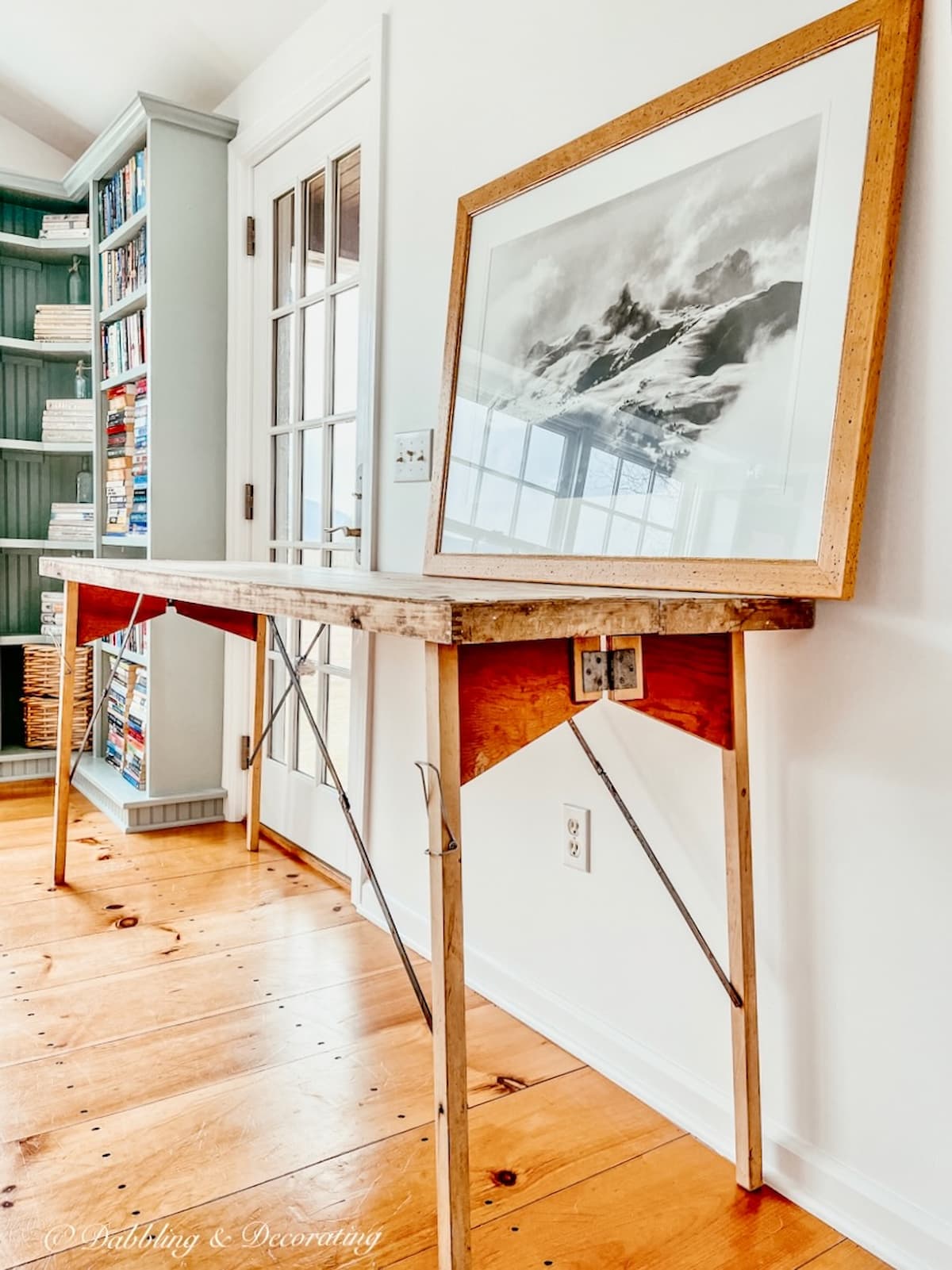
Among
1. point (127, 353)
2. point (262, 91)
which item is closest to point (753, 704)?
point (262, 91)

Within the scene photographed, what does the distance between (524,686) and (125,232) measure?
102 inches

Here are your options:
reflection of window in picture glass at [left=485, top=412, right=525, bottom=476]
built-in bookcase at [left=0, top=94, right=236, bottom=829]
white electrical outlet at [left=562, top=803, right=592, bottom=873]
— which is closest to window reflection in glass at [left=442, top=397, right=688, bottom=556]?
reflection of window in picture glass at [left=485, top=412, right=525, bottom=476]

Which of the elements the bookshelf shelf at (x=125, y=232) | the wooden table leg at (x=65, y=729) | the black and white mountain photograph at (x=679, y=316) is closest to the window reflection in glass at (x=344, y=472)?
the wooden table leg at (x=65, y=729)

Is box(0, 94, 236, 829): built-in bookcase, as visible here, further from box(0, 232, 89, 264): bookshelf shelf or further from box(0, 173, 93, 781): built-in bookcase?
box(0, 173, 93, 781): built-in bookcase

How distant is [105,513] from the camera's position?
10.7ft

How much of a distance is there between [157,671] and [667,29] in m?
2.15

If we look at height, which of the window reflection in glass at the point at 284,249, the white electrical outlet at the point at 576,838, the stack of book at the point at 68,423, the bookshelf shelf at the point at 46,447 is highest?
the window reflection in glass at the point at 284,249

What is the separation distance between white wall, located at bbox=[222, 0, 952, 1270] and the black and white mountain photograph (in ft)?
0.49

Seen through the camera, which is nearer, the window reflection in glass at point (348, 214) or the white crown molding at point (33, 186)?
the window reflection in glass at point (348, 214)

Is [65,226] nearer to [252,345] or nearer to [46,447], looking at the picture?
[46,447]

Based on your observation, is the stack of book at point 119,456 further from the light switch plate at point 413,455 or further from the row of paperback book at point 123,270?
the light switch plate at point 413,455

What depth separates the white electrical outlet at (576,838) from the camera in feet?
5.24

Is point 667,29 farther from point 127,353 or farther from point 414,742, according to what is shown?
point 127,353

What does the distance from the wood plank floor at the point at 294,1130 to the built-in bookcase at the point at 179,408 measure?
2.67 feet
